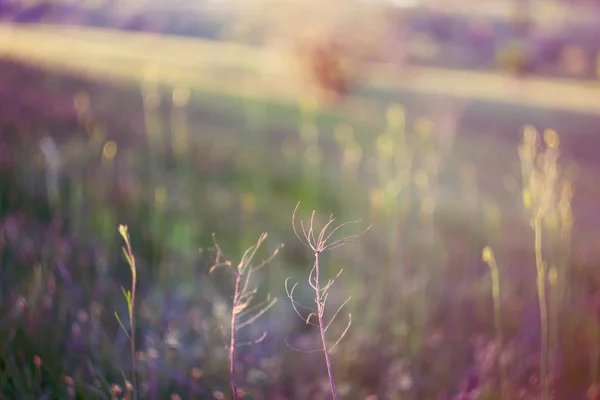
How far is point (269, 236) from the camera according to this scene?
319cm

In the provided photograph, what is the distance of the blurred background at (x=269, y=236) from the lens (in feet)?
6.08

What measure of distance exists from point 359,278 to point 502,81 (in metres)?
13.1

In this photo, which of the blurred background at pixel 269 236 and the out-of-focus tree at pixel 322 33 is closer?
the blurred background at pixel 269 236

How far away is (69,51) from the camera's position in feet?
21.9

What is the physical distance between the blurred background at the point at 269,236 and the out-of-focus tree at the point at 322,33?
0.09m

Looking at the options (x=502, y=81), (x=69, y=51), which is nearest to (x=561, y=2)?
(x=502, y=81)

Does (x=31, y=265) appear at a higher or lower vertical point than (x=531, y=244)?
higher

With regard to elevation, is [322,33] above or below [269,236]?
above

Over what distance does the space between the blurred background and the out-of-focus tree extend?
0.30ft

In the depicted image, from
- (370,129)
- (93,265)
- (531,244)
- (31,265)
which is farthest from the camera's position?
(370,129)

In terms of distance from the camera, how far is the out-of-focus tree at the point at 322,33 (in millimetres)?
7195

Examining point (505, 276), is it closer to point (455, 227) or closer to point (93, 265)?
point (455, 227)

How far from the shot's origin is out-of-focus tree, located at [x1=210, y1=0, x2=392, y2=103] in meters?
7.20

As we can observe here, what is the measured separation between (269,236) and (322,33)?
533 cm
